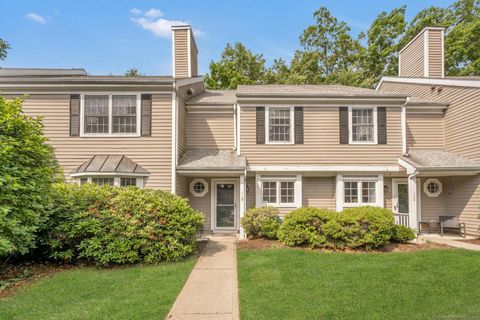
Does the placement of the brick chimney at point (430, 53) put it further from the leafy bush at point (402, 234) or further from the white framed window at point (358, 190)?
the leafy bush at point (402, 234)

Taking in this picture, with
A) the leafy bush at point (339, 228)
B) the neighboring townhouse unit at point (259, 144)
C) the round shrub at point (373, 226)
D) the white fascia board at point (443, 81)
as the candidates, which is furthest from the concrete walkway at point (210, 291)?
the white fascia board at point (443, 81)

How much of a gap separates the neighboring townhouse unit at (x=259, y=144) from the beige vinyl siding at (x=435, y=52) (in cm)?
179

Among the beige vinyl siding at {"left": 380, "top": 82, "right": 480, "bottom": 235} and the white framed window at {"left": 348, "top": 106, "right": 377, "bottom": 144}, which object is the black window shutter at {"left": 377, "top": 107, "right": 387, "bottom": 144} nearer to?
the white framed window at {"left": 348, "top": 106, "right": 377, "bottom": 144}

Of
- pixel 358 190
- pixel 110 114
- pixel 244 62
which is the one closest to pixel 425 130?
pixel 358 190

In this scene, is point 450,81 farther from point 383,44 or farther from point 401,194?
point 383,44

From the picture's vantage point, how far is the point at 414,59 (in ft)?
49.8

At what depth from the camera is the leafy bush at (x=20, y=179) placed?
18.7 ft

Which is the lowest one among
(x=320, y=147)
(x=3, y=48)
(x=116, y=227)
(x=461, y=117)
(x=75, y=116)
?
(x=116, y=227)

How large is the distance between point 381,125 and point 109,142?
10.2 meters

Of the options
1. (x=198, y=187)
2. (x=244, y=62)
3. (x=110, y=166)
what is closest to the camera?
(x=110, y=166)

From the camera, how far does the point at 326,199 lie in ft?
39.5

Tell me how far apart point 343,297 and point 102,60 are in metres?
24.5

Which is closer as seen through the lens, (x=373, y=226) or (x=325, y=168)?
(x=373, y=226)

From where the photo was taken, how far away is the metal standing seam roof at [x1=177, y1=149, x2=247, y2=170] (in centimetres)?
1080
